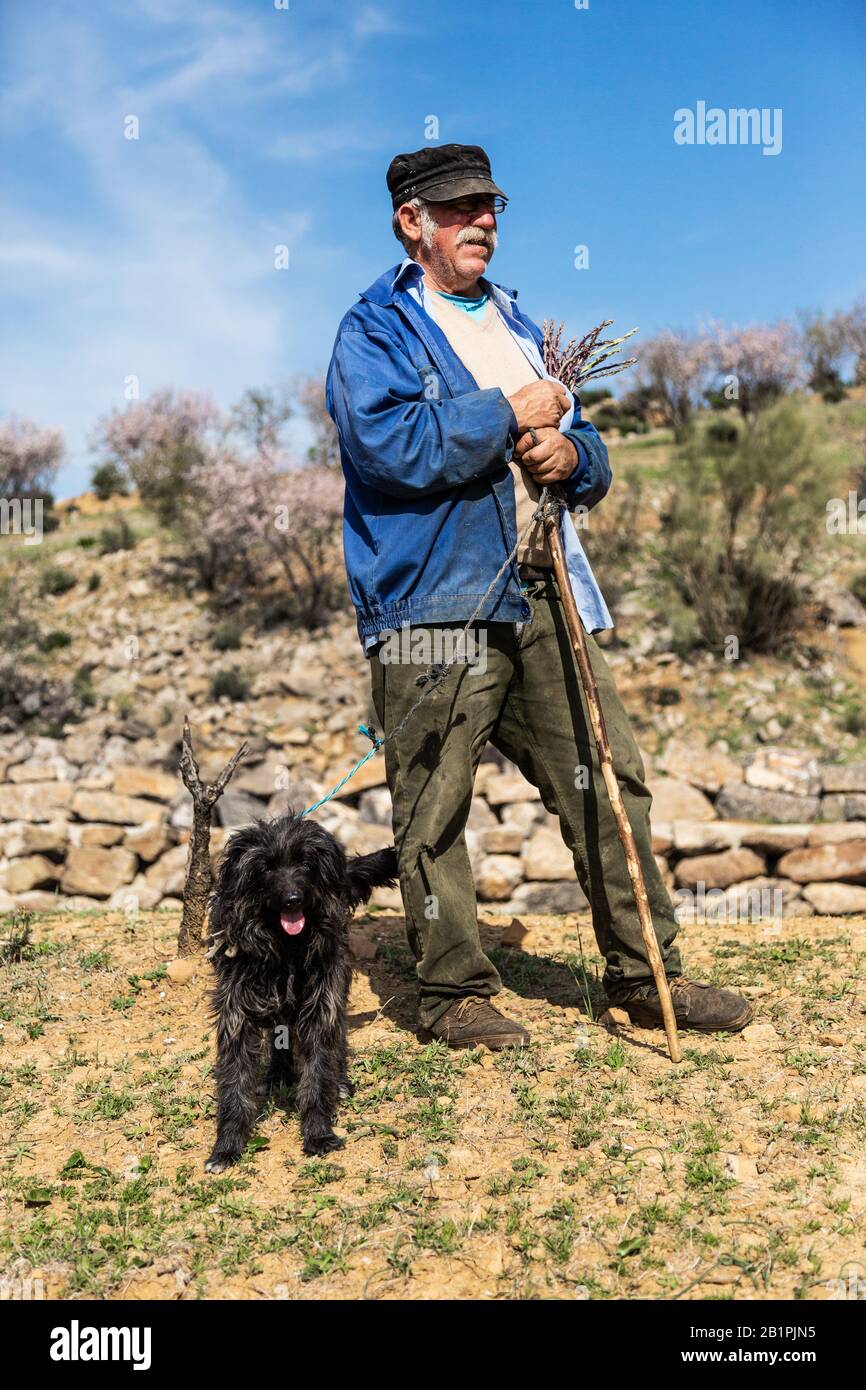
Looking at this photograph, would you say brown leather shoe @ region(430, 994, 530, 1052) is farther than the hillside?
No

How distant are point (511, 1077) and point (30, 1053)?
1.99 m

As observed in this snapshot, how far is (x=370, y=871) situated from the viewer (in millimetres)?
4430

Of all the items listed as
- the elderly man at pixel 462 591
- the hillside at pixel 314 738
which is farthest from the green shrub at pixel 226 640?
the elderly man at pixel 462 591

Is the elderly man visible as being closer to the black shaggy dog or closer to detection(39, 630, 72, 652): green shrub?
the black shaggy dog

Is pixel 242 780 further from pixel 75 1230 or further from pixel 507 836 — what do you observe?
pixel 75 1230

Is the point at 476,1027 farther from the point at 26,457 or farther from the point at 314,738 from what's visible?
the point at 26,457

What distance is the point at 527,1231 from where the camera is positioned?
315 centimetres

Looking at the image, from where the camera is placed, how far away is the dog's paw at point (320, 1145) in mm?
3707

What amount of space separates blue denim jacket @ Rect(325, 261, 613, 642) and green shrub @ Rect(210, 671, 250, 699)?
13089 millimetres

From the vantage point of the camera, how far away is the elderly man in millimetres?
4137

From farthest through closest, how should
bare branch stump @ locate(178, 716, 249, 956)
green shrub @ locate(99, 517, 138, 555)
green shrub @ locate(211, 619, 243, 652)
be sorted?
1. green shrub @ locate(99, 517, 138, 555)
2. green shrub @ locate(211, 619, 243, 652)
3. bare branch stump @ locate(178, 716, 249, 956)

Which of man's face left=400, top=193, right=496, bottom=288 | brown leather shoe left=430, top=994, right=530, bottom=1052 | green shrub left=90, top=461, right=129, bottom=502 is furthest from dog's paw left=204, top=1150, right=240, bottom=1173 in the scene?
green shrub left=90, top=461, right=129, bottom=502

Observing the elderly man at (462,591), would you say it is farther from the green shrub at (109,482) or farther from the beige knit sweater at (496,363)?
the green shrub at (109,482)

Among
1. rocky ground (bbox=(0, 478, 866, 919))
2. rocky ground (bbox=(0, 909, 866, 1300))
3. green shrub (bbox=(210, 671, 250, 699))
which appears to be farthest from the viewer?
green shrub (bbox=(210, 671, 250, 699))
